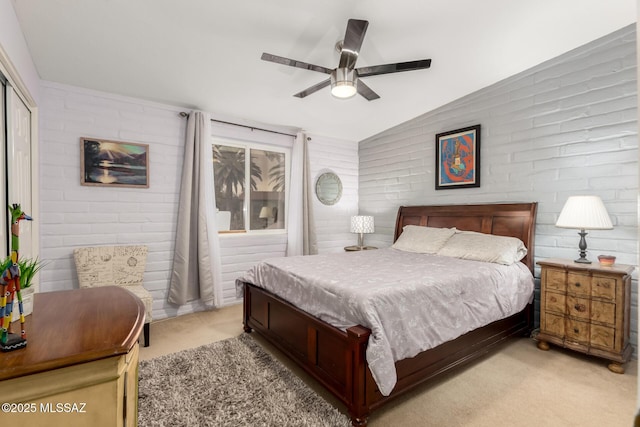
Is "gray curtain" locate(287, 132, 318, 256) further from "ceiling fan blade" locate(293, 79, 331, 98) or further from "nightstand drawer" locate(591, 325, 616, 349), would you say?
"nightstand drawer" locate(591, 325, 616, 349)

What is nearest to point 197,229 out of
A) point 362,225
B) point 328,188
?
point 328,188

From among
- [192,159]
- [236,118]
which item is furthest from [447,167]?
[192,159]

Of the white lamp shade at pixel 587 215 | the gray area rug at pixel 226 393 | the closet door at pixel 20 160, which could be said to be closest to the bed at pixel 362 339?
the gray area rug at pixel 226 393

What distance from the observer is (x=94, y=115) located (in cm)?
313

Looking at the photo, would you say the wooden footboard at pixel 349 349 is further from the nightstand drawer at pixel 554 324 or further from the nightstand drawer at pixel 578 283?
the nightstand drawer at pixel 578 283

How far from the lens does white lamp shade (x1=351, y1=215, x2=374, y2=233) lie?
15.2 ft

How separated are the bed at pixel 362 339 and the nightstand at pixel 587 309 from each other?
0.28m

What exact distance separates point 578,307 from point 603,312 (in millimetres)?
155

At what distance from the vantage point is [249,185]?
4285mm

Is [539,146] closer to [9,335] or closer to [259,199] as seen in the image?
[259,199]

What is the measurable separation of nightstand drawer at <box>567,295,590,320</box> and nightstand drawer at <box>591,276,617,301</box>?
0.35 ft

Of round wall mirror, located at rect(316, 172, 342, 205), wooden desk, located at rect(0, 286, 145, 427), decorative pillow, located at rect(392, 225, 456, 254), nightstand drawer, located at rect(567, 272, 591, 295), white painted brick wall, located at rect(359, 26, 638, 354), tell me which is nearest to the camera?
wooden desk, located at rect(0, 286, 145, 427)

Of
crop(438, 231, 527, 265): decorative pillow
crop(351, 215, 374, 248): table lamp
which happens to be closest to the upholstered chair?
crop(351, 215, 374, 248): table lamp

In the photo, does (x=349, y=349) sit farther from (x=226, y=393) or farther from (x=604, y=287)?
(x=604, y=287)
